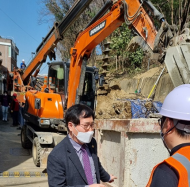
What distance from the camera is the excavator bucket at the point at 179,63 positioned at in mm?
3504

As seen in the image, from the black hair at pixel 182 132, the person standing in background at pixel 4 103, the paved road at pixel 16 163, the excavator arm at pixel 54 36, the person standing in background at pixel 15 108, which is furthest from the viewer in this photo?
the person standing in background at pixel 4 103

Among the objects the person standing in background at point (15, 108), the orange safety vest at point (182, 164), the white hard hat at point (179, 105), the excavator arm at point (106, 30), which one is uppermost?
the excavator arm at point (106, 30)

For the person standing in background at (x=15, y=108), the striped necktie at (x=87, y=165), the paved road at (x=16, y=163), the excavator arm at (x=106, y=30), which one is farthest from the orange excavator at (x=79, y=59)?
the person standing in background at (x=15, y=108)

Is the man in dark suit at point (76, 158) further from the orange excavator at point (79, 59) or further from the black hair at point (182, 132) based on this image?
the orange excavator at point (79, 59)

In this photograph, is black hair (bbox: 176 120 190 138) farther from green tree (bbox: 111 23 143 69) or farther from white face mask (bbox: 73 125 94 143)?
green tree (bbox: 111 23 143 69)

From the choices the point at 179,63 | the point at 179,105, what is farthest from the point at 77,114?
the point at 179,63

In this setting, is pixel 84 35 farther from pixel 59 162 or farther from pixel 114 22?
pixel 59 162

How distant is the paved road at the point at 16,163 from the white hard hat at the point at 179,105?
4.26 metres

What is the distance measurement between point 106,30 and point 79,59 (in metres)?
1.04

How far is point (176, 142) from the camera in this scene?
1.25 metres

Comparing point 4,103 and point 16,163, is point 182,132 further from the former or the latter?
point 4,103

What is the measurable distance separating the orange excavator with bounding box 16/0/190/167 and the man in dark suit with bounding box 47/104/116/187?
2.11m

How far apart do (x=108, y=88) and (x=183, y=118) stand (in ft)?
33.8

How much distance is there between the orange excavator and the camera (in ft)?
14.8
